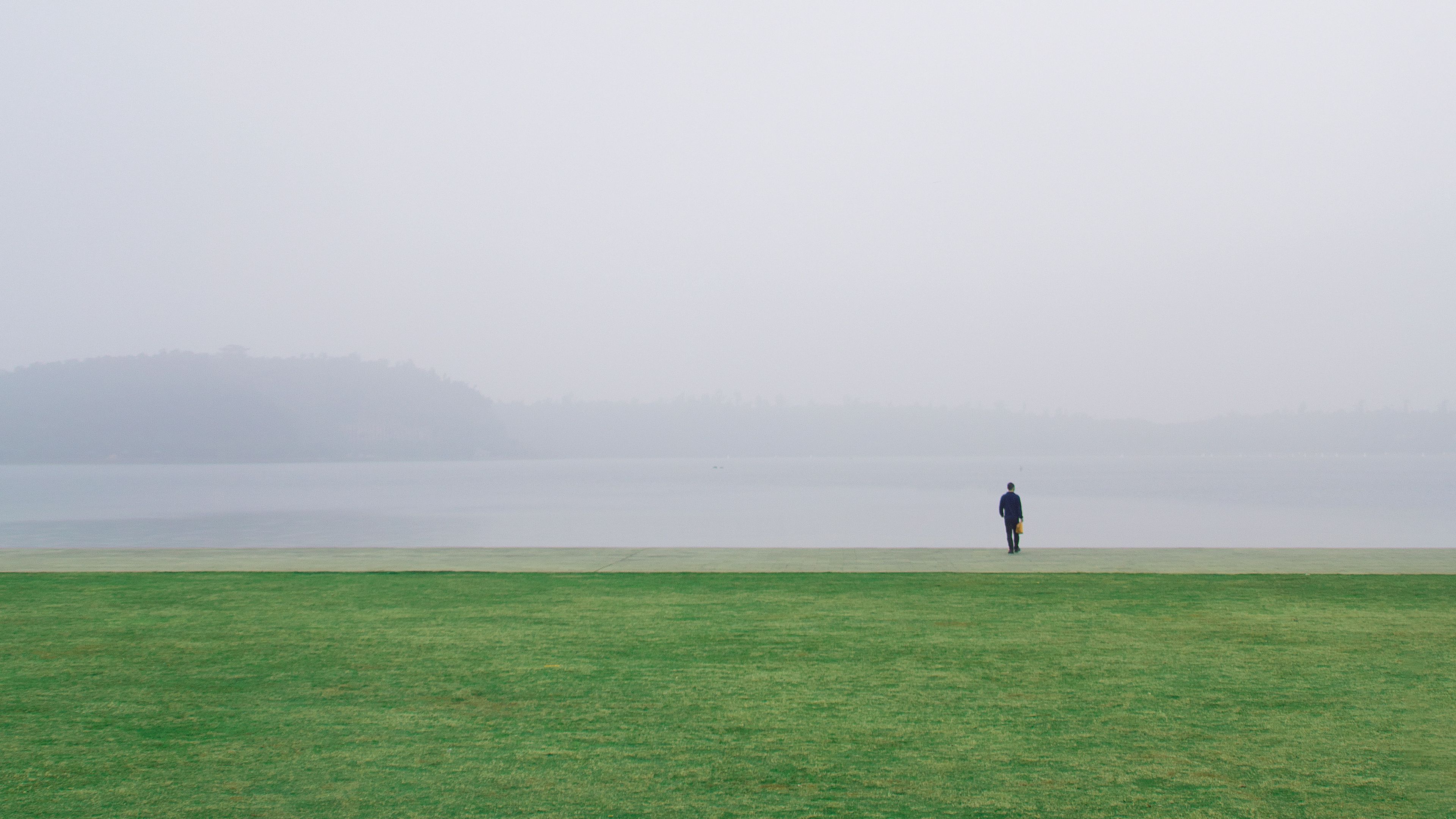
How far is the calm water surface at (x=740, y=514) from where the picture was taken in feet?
152

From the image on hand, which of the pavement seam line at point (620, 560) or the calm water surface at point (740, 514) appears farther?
the calm water surface at point (740, 514)

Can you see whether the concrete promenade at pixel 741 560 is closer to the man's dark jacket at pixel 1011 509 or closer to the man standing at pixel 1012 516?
the man standing at pixel 1012 516

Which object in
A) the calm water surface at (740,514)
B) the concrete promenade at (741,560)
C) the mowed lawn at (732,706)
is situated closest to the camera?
the mowed lawn at (732,706)

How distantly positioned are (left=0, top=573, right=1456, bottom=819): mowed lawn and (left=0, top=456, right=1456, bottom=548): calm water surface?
1116 inches

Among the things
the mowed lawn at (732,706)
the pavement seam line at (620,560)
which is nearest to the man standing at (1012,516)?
the mowed lawn at (732,706)

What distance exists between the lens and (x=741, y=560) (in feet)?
66.1

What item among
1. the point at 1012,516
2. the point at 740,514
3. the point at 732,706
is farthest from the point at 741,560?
the point at 740,514

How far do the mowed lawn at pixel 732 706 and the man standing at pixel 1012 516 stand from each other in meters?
6.77

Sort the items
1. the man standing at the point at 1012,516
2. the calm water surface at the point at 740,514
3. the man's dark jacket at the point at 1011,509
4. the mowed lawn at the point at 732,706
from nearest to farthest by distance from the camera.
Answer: the mowed lawn at the point at 732,706 < the man standing at the point at 1012,516 < the man's dark jacket at the point at 1011,509 < the calm water surface at the point at 740,514

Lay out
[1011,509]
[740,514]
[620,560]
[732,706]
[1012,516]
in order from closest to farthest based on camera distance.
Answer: [732,706] < [620,560] < [1012,516] < [1011,509] < [740,514]

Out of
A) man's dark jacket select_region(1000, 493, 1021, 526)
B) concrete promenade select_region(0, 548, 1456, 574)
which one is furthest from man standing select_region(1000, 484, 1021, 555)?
concrete promenade select_region(0, 548, 1456, 574)

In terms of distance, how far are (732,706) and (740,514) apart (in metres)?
59.8

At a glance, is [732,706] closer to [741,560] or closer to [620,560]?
[741,560]

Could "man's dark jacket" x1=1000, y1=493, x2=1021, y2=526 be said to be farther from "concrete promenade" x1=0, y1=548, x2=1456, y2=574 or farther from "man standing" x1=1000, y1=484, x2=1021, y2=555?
"concrete promenade" x1=0, y1=548, x2=1456, y2=574
